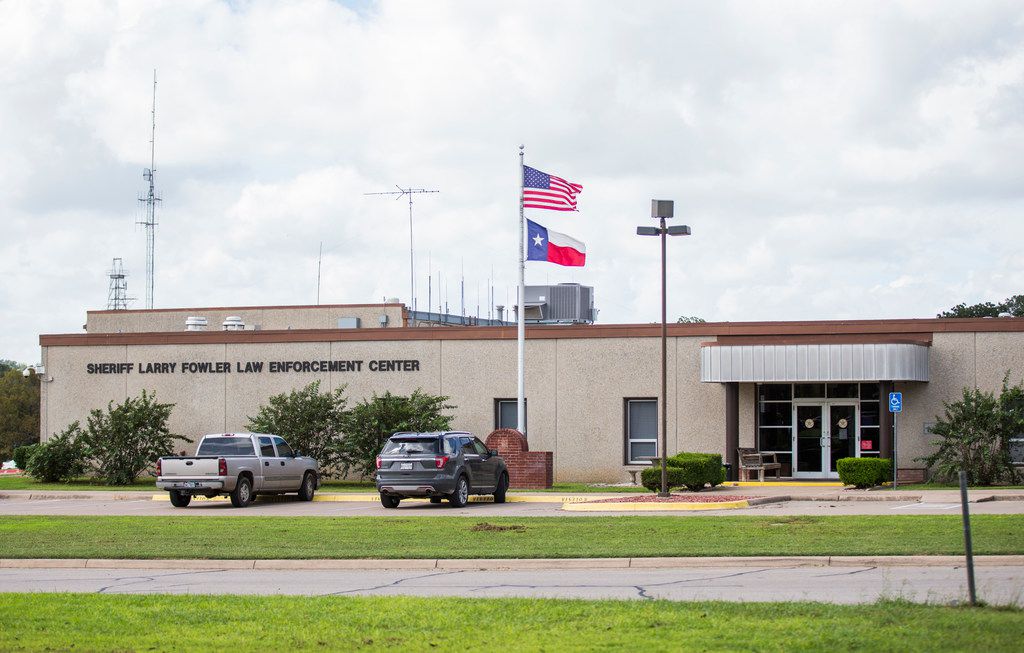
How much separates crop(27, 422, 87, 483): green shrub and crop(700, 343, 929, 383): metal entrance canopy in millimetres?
18809

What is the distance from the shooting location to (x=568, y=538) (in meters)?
19.0

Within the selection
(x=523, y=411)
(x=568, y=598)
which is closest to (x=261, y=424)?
(x=523, y=411)

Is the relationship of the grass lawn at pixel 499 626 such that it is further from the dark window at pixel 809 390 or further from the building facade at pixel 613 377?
the dark window at pixel 809 390

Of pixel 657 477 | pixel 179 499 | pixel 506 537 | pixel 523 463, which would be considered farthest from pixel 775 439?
pixel 506 537

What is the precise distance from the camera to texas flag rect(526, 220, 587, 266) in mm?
35469

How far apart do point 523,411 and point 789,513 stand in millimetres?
11962

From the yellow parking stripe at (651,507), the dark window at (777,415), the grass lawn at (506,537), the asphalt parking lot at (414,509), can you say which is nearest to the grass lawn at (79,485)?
the asphalt parking lot at (414,509)

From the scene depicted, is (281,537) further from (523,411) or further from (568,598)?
(523,411)

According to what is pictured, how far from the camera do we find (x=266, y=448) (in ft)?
99.7

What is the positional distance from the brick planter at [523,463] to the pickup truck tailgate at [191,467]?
822 cm

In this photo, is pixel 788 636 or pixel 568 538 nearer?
pixel 788 636

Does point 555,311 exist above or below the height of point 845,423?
above

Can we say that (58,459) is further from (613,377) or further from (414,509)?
(613,377)

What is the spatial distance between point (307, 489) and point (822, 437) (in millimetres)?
14863
